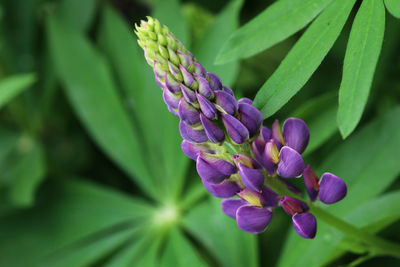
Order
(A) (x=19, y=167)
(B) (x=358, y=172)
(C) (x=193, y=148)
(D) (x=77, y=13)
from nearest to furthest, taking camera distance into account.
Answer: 1. (C) (x=193, y=148)
2. (B) (x=358, y=172)
3. (A) (x=19, y=167)
4. (D) (x=77, y=13)

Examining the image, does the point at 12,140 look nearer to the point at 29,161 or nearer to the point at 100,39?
the point at 29,161

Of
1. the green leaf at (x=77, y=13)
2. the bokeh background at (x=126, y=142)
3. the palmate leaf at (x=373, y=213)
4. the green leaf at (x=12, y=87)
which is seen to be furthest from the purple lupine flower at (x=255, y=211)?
the green leaf at (x=77, y=13)

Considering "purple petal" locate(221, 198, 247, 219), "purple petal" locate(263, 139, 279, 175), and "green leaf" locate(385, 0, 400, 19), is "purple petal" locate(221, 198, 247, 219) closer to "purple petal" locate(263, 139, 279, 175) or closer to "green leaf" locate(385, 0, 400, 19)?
"purple petal" locate(263, 139, 279, 175)

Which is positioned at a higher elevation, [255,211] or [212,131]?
[212,131]

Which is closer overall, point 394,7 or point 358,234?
point 394,7

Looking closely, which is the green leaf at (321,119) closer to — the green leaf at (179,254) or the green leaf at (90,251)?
the green leaf at (179,254)

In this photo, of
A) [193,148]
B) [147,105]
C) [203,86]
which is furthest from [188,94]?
[147,105]

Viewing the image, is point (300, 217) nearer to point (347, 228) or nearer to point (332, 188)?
point (332, 188)
